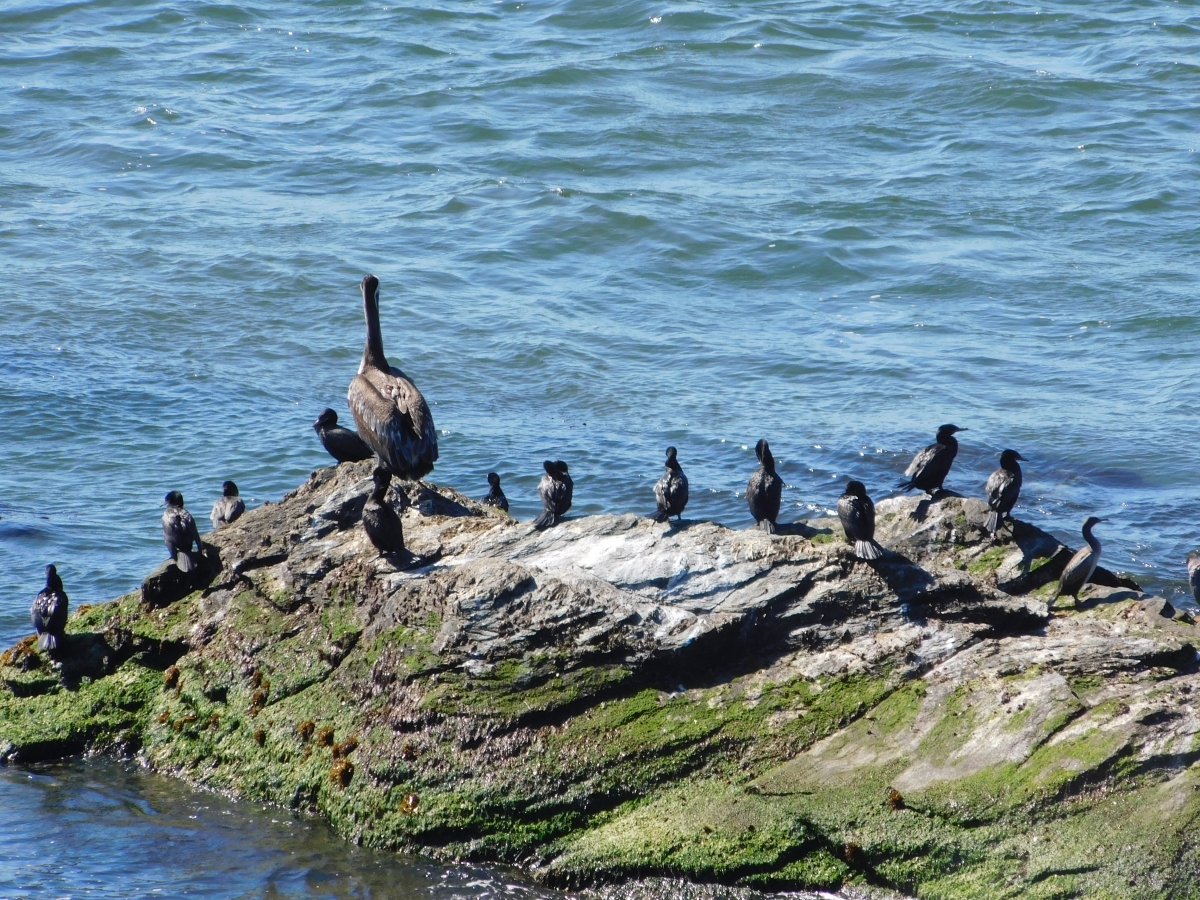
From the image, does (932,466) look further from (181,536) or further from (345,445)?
(181,536)

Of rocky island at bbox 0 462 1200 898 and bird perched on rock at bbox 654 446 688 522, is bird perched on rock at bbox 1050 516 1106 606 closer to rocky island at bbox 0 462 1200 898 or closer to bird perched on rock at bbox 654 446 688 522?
rocky island at bbox 0 462 1200 898

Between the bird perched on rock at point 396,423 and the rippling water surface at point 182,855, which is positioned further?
the bird perched on rock at point 396,423

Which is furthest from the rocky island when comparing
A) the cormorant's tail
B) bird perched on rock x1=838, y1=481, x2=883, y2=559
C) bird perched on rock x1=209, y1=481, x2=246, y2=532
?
A: bird perched on rock x1=209, y1=481, x2=246, y2=532

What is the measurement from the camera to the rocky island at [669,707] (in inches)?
298

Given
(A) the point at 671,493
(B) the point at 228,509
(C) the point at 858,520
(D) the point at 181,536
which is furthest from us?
(B) the point at 228,509

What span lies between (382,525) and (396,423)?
5.12ft

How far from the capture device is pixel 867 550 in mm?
9070

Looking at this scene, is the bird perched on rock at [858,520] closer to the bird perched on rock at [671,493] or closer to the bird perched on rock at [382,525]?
the bird perched on rock at [671,493]

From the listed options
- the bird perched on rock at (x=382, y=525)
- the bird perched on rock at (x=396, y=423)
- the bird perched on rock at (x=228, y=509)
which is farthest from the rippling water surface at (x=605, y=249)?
the bird perched on rock at (x=382, y=525)

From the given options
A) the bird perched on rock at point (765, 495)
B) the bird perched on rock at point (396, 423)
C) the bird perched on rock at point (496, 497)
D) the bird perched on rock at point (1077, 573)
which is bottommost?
the bird perched on rock at point (496, 497)

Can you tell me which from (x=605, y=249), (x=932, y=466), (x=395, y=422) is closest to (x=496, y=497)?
(x=395, y=422)

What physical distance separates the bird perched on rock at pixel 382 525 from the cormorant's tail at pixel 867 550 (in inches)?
121

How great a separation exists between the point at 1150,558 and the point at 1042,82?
66.3 ft

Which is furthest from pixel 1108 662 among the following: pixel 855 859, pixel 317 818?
pixel 317 818
